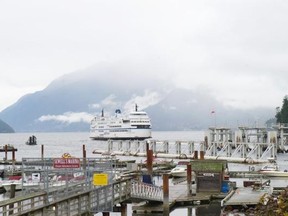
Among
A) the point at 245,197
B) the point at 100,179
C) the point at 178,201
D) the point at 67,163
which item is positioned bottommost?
the point at 178,201

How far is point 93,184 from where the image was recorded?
27562mm

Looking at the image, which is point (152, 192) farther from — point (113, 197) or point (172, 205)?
point (113, 197)

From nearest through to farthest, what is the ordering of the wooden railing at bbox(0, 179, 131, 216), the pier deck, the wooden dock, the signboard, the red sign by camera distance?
the wooden railing at bbox(0, 179, 131, 216)
the red sign
the signboard
the pier deck
the wooden dock

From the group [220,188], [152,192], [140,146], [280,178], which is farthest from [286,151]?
[152,192]

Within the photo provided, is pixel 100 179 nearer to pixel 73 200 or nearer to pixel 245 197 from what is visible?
pixel 73 200

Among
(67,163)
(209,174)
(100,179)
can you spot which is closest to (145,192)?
(100,179)

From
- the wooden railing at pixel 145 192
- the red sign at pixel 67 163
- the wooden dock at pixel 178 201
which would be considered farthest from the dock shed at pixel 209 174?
the red sign at pixel 67 163

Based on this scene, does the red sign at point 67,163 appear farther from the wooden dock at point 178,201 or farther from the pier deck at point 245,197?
the pier deck at point 245,197

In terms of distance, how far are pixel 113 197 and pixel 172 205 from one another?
1162 cm

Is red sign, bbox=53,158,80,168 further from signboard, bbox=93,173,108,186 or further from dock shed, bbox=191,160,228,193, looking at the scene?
dock shed, bbox=191,160,228,193

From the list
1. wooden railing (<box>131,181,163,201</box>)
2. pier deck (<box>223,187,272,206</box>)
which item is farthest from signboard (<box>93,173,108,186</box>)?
pier deck (<box>223,187,272,206</box>)

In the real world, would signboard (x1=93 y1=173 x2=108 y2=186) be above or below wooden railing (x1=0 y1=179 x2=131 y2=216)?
above

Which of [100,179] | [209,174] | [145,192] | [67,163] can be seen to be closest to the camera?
[67,163]

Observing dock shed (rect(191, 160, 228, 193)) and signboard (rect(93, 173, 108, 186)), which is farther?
dock shed (rect(191, 160, 228, 193))
